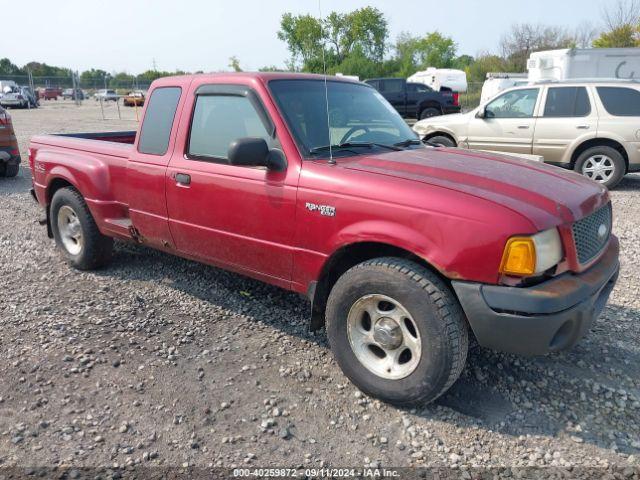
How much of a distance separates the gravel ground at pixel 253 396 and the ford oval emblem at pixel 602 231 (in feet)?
2.84

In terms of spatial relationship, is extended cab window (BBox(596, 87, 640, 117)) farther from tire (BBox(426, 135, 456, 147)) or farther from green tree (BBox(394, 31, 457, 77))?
green tree (BBox(394, 31, 457, 77))

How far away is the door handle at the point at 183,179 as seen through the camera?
3.81 meters

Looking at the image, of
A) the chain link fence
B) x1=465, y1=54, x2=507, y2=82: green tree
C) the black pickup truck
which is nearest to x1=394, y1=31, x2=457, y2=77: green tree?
x1=465, y1=54, x2=507, y2=82: green tree

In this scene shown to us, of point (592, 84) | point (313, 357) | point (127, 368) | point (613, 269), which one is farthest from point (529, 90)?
point (127, 368)

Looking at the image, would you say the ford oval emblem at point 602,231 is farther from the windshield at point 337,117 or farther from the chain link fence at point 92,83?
the chain link fence at point 92,83

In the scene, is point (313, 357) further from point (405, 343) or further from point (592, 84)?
point (592, 84)

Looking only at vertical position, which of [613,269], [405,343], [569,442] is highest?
[613,269]

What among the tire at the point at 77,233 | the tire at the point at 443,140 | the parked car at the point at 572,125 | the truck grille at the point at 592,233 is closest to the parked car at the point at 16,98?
the tire at the point at 443,140

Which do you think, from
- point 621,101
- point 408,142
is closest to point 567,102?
point 621,101

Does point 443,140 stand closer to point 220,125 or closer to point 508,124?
point 508,124

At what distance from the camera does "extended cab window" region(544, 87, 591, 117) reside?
29.2 ft

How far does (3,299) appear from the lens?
4.45 meters

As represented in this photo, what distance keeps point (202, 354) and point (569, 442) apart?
2257 mm

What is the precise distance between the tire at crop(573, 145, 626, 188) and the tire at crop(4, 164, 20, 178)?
1008 cm
